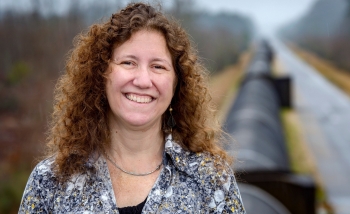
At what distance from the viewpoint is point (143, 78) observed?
2072 millimetres

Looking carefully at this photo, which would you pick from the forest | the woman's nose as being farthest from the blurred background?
the woman's nose

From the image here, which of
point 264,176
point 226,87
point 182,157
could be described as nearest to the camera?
point 182,157

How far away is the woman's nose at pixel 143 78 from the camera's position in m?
2.07

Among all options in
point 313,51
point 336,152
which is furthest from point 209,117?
point 313,51

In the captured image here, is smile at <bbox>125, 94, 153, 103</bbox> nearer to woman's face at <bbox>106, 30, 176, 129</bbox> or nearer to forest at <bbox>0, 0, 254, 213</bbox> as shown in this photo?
woman's face at <bbox>106, 30, 176, 129</bbox>

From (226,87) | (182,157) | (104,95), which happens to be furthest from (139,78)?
(226,87)

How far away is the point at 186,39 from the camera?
7.47 feet

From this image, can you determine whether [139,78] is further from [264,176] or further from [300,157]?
[300,157]

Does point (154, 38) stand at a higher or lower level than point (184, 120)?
higher

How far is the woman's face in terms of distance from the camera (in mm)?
2100

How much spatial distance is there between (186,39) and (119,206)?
2.78 ft

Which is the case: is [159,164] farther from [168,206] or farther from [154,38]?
[154,38]

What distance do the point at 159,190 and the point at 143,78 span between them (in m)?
0.50

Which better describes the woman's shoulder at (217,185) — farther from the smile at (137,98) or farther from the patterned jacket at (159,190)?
the smile at (137,98)
